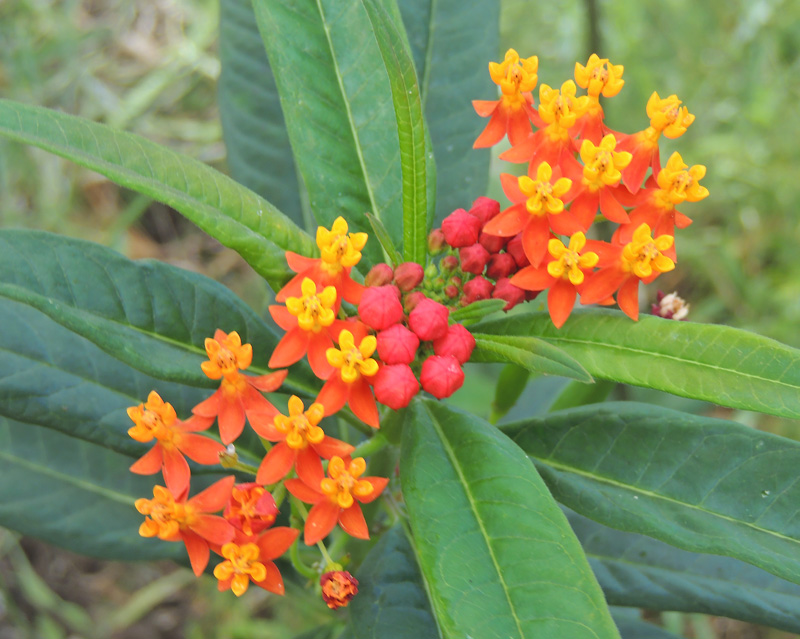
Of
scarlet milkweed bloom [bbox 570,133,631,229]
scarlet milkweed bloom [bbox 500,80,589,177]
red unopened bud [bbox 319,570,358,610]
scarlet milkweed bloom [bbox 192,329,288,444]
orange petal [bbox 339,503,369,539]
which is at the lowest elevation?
red unopened bud [bbox 319,570,358,610]

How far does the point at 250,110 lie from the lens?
2068 mm

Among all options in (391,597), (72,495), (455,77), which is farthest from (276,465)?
(455,77)

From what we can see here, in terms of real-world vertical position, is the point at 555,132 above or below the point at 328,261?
above

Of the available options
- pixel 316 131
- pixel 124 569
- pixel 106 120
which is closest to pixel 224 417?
pixel 316 131

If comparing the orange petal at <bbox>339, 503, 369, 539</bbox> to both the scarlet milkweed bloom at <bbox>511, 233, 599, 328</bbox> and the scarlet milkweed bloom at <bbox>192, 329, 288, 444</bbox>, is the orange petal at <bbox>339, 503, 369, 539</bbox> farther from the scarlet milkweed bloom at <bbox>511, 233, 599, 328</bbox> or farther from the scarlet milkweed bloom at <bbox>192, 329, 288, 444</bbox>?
the scarlet milkweed bloom at <bbox>511, 233, 599, 328</bbox>

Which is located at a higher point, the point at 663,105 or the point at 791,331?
the point at 791,331

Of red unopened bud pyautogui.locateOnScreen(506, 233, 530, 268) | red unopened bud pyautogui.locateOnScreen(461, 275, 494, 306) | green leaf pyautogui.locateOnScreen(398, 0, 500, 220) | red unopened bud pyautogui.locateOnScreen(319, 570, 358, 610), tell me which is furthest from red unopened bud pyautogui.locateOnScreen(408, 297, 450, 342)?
green leaf pyautogui.locateOnScreen(398, 0, 500, 220)

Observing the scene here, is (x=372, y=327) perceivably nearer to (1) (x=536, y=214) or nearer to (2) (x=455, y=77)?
(1) (x=536, y=214)

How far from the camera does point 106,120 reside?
165 inches

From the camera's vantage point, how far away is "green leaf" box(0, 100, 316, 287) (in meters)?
1.07

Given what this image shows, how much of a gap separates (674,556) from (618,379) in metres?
0.88

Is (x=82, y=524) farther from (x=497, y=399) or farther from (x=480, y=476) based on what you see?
(x=480, y=476)

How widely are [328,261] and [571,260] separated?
16.1 inches

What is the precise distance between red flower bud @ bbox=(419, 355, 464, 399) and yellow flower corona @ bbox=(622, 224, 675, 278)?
347 millimetres
